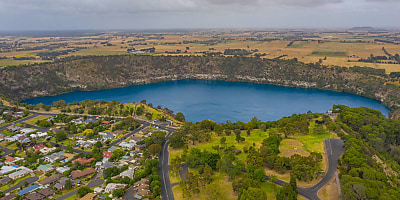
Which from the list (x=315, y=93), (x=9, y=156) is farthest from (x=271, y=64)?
(x=9, y=156)

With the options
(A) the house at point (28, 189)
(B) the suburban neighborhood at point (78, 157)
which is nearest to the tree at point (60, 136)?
(B) the suburban neighborhood at point (78, 157)

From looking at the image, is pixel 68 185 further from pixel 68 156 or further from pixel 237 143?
pixel 237 143

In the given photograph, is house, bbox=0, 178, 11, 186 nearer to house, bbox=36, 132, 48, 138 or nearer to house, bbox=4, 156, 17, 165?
house, bbox=4, 156, 17, 165

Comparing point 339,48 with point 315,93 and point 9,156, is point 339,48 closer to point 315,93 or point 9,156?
point 315,93

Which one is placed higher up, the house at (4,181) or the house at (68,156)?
the house at (68,156)

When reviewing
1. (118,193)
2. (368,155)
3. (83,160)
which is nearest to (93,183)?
→ (118,193)

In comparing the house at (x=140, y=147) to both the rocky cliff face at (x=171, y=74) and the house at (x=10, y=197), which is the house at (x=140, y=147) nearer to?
the house at (x=10, y=197)
